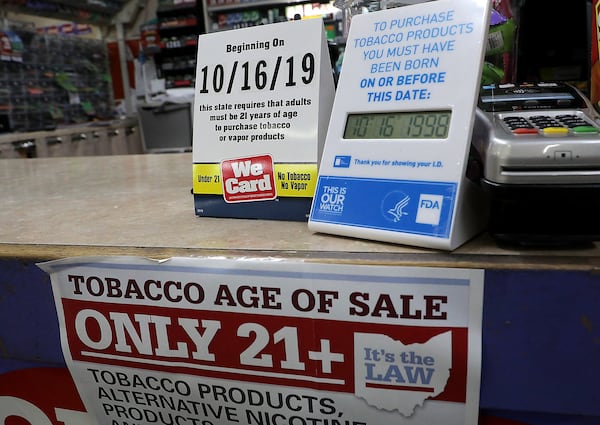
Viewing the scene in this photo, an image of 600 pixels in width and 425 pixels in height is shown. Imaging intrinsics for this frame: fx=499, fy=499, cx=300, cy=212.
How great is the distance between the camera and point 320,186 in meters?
0.65

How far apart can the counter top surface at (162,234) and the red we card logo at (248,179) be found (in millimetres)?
39

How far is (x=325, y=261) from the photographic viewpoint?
56cm

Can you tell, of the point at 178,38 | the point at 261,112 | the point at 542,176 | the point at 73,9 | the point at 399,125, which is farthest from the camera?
the point at 178,38

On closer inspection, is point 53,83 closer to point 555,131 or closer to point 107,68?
point 107,68

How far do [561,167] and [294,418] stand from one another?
0.43 m

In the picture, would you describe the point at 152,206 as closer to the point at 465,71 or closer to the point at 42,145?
the point at 465,71

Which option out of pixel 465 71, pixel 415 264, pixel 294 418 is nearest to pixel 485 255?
pixel 415 264

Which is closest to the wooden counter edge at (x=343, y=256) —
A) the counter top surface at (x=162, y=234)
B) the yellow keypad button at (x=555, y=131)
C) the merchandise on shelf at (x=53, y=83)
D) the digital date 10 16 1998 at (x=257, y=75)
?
the counter top surface at (x=162, y=234)

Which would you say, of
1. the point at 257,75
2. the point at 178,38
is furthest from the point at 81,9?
the point at 257,75

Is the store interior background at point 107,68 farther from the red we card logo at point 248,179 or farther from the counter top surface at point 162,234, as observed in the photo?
the red we card logo at point 248,179

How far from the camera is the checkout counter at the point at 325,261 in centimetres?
51

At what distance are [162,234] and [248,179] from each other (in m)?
0.15

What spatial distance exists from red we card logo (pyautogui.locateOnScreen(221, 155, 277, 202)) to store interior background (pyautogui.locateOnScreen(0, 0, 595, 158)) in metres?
2.67

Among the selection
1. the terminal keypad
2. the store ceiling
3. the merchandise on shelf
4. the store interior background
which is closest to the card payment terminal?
the terminal keypad
